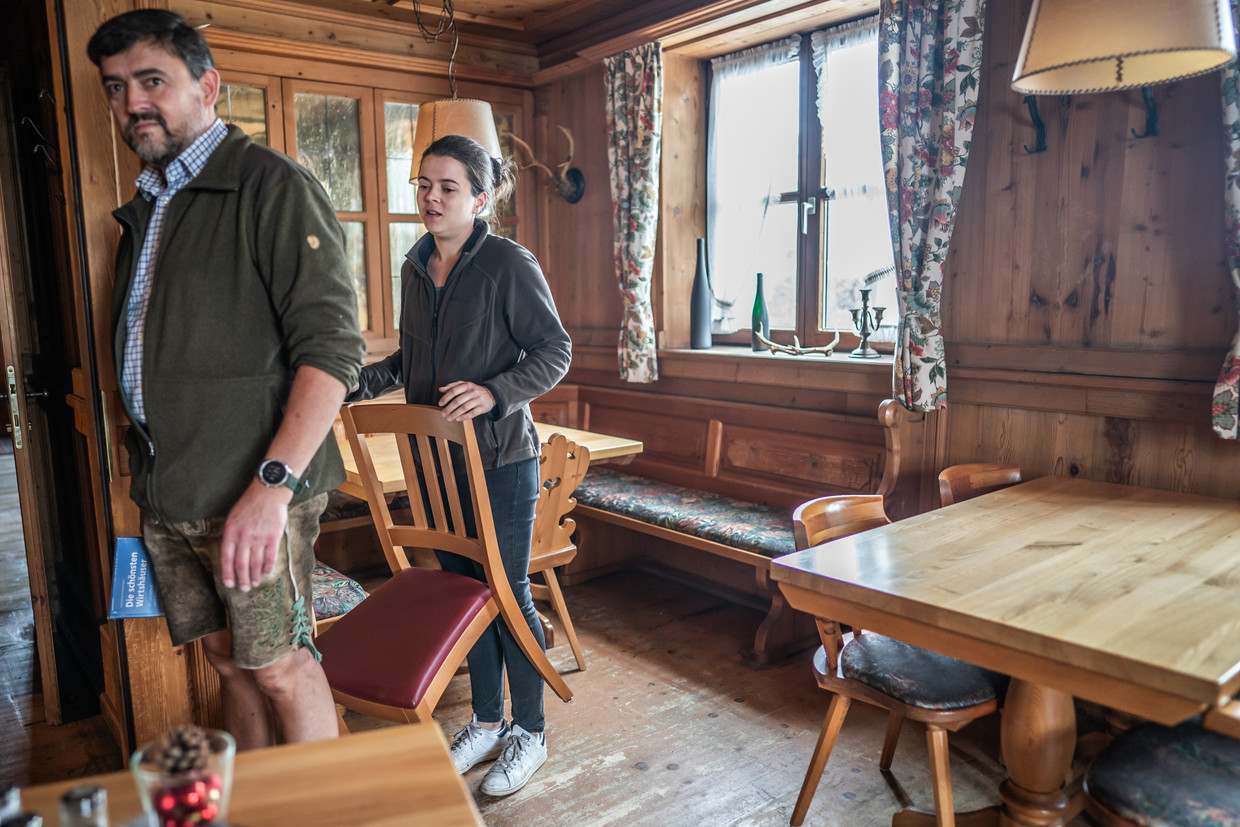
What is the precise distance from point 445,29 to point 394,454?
95.0 inches

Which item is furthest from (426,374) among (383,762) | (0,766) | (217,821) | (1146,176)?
(1146,176)

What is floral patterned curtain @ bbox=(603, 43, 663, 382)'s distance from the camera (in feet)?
12.3

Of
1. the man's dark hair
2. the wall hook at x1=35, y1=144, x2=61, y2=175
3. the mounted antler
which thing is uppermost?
the mounted antler

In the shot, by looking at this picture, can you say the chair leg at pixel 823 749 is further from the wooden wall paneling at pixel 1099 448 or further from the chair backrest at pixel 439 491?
the wooden wall paneling at pixel 1099 448

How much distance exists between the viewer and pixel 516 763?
2160 mm

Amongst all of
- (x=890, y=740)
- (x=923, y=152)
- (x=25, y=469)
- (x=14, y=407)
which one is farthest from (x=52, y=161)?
(x=890, y=740)

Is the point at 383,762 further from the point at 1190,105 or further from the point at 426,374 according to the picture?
the point at 1190,105

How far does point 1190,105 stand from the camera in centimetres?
220

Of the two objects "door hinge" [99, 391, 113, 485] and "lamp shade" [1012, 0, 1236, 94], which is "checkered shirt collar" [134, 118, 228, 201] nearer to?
"door hinge" [99, 391, 113, 485]

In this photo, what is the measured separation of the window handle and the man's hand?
2.74 metres

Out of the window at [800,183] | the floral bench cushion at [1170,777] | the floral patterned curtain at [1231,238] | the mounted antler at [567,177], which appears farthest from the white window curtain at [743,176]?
the floral bench cushion at [1170,777]

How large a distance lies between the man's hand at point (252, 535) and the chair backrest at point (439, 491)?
0.52 meters

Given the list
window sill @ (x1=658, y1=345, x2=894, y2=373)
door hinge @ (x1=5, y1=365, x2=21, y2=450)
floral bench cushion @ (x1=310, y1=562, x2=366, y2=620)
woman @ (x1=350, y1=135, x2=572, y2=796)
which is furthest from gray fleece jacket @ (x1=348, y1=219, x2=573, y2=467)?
window sill @ (x1=658, y1=345, x2=894, y2=373)

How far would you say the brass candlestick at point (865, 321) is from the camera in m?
3.18
